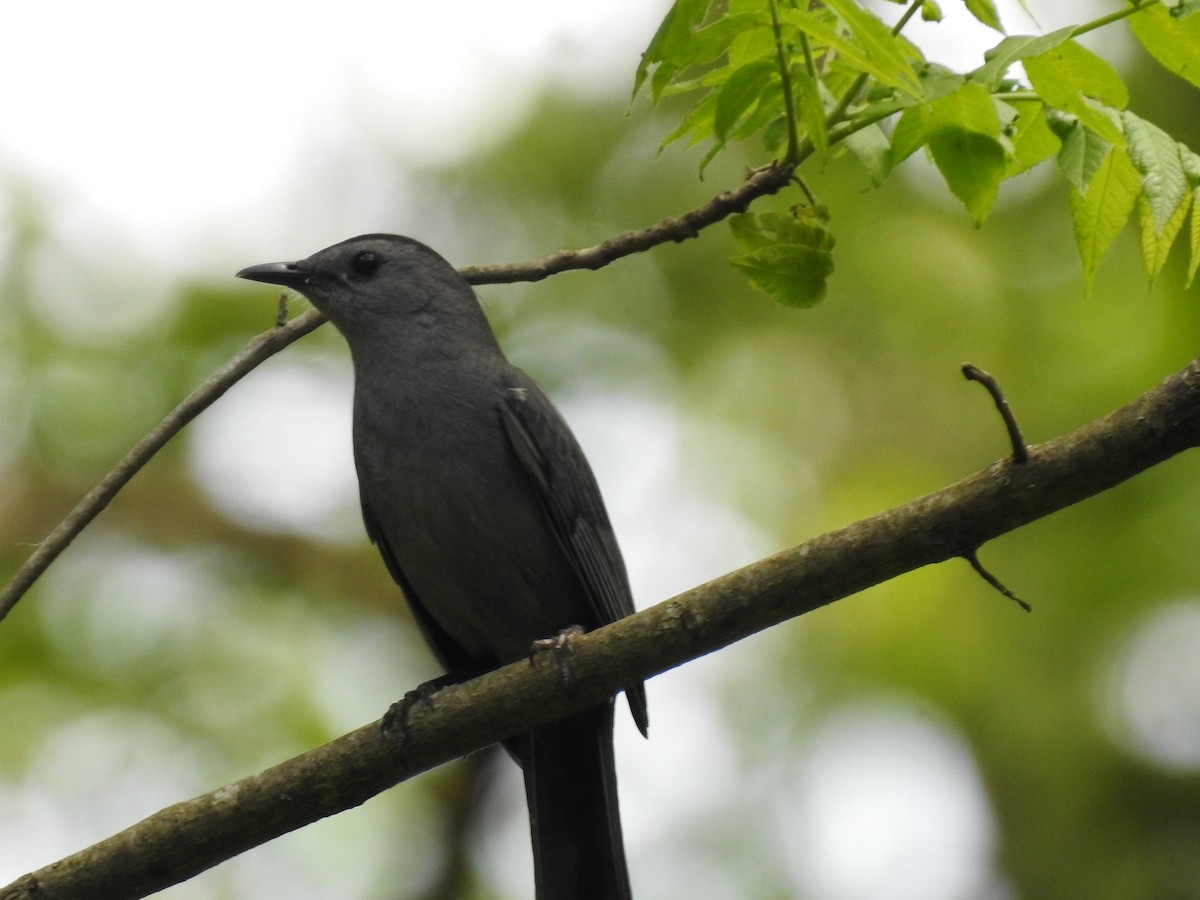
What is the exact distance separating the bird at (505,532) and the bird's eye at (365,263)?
297mm

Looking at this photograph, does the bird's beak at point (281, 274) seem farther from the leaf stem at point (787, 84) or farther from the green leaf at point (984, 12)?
the green leaf at point (984, 12)

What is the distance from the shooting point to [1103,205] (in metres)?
3.37

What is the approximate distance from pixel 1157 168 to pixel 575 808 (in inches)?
128

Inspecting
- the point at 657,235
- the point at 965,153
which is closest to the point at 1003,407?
the point at 965,153

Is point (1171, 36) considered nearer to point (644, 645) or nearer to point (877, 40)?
point (877, 40)

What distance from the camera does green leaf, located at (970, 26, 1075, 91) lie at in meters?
3.21

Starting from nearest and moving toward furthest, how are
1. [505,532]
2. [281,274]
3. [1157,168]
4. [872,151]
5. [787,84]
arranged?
[1157,168]
[787,84]
[872,151]
[505,532]
[281,274]

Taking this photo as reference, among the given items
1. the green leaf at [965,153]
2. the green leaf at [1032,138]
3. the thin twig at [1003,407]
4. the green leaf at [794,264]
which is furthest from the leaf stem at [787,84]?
the thin twig at [1003,407]

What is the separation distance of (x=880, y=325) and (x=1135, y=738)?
2.94m

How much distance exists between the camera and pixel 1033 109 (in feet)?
11.3

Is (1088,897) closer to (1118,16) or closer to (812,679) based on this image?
(812,679)

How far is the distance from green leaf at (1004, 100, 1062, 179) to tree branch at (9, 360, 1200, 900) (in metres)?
0.66

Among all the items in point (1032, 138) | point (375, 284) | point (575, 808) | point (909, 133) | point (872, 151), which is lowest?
point (575, 808)

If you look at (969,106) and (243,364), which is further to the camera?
(243,364)
